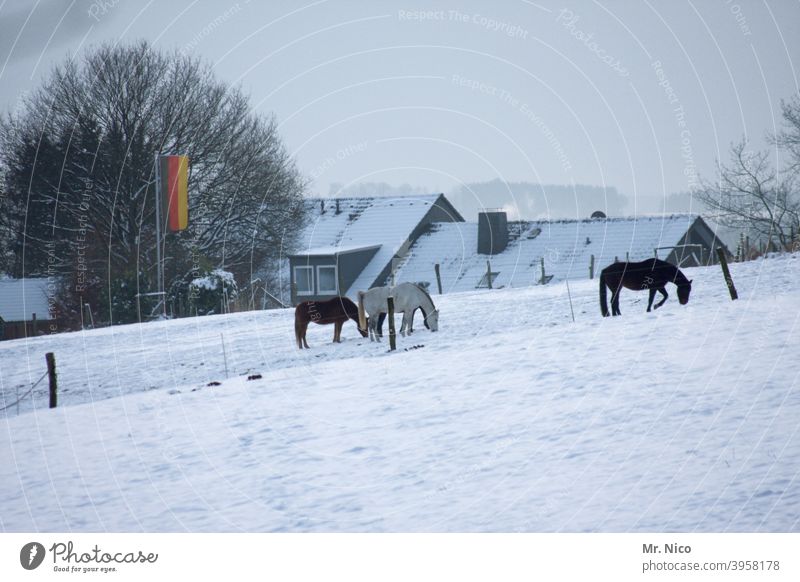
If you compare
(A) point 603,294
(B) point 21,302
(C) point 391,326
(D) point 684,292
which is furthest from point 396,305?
(B) point 21,302

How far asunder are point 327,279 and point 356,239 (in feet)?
13.4

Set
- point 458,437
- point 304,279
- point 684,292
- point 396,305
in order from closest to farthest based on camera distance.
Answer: point 458,437 < point 684,292 < point 396,305 < point 304,279

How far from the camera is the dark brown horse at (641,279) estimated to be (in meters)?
17.1

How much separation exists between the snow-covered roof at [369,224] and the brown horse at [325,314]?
22023 millimetres

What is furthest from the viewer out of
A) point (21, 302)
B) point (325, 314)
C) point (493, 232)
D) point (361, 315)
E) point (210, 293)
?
point (493, 232)

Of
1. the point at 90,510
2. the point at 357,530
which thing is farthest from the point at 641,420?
the point at 90,510

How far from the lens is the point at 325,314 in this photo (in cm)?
1909

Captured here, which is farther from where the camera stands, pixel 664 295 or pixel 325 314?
pixel 325 314

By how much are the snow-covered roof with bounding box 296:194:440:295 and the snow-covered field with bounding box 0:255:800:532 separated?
2504 cm

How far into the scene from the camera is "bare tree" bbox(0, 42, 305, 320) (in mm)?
32906

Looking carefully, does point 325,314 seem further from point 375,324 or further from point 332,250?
point 332,250

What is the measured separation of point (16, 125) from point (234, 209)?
28.4 feet

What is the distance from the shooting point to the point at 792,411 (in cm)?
998

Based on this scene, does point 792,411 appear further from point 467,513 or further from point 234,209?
point 234,209
